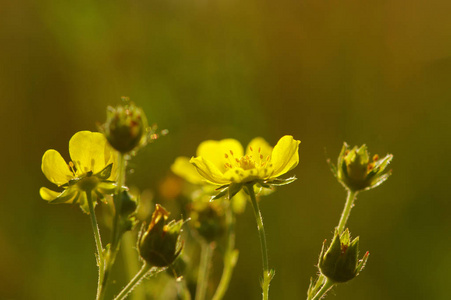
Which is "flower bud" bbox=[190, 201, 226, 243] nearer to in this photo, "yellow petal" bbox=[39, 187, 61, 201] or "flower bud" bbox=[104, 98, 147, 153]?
"yellow petal" bbox=[39, 187, 61, 201]

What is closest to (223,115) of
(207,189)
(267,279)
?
(207,189)

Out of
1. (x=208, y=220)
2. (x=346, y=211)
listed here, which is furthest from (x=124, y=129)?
(x=208, y=220)

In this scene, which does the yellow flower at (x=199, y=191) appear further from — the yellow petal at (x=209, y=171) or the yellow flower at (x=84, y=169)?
the yellow flower at (x=84, y=169)

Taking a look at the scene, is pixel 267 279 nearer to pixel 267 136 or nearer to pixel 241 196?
pixel 241 196

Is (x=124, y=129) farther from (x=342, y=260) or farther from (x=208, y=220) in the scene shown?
(x=208, y=220)

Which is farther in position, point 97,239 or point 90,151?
point 90,151

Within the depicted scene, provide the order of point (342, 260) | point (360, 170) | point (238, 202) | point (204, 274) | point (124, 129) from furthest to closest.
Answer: point (238, 202)
point (204, 274)
point (360, 170)
point (342, 260)
point (124, 129)
